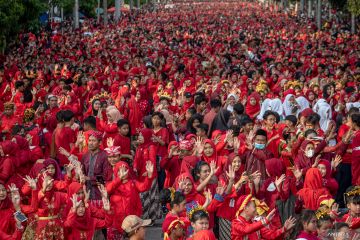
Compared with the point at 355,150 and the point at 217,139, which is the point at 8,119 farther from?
the point at 355,150

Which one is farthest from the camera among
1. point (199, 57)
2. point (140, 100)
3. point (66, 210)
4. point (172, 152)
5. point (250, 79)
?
point (199, 57)

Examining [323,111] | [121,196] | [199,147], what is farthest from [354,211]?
[323,111]

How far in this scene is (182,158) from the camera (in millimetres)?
13008

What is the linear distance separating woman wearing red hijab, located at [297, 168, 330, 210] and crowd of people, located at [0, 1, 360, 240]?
13 mm

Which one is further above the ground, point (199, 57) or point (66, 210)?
point (66, 210)

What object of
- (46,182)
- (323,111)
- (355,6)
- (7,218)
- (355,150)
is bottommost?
(355,6)

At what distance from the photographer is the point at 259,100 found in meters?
18.8

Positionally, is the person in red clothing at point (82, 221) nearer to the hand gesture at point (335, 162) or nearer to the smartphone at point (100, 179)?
the smartphone at point (100, 179)

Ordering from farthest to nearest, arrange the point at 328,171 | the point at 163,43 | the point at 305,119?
the point at 163,43 → the point at 305,119 → the point at 328,171

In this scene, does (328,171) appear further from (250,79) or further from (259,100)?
(250,79)

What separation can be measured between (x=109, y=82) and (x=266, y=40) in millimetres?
21735

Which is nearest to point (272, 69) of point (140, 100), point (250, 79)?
point (250, 79)

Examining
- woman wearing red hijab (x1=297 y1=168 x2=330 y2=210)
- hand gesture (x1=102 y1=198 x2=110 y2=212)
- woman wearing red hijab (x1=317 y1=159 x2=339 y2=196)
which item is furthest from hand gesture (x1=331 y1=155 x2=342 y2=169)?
hand gesture (x1=102 y1=198 x2=110 y2=212)

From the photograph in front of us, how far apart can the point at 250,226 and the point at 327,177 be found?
2404mm
